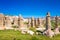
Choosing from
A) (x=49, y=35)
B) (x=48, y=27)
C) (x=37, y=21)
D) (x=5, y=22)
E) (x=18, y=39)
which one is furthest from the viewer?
(x=37, y=21)

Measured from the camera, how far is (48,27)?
188 feet

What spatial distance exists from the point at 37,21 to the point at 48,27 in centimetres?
4057

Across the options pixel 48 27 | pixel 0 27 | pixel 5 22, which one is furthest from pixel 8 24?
pixel 48 27

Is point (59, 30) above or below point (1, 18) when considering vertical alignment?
below

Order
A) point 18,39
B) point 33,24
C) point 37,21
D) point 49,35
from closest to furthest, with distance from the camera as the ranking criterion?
1. point 18,39
2. point 49,35
3. point 33,24
4. point 37,21

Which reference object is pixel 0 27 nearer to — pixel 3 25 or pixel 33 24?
pixel 3 25

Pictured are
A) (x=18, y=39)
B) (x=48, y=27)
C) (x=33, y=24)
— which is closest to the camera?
(x=18, y=39)

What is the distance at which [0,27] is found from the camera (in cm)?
6012

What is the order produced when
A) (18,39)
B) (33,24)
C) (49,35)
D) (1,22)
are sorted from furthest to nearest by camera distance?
(33,24), (1,22), (49,35), (18,39)

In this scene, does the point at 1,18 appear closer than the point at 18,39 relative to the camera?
No

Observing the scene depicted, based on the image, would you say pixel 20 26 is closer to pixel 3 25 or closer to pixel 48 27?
pixel 3 25

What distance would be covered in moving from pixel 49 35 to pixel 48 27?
27.2 feet

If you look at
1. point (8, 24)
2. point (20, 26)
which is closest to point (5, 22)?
point (8, 24)

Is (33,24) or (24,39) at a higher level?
(33,24)
